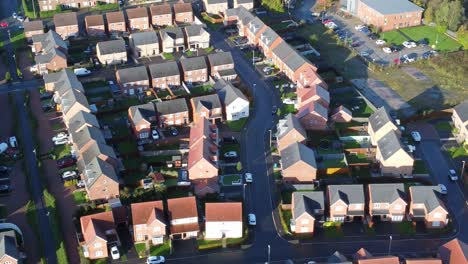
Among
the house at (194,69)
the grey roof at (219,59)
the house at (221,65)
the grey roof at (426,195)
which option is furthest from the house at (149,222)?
the grey roof at (219,59)

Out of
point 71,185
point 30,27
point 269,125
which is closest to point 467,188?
point 269,125

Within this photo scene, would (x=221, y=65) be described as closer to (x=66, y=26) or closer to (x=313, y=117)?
(x=313, y=117)

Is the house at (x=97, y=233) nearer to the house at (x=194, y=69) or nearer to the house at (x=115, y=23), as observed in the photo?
the house at (x=194, y=69)

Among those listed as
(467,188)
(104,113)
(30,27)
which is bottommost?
(467,188)

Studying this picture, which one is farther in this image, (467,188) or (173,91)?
(173,91)

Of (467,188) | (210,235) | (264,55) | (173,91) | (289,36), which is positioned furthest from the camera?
(289,36)

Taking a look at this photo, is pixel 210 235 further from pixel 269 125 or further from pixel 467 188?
pixel 467 188

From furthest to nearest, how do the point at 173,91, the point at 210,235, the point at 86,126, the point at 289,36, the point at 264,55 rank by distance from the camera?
the point at 289,36, the point at 264,55, the point at 173,91, the point at 86,126, the point at 210,235
